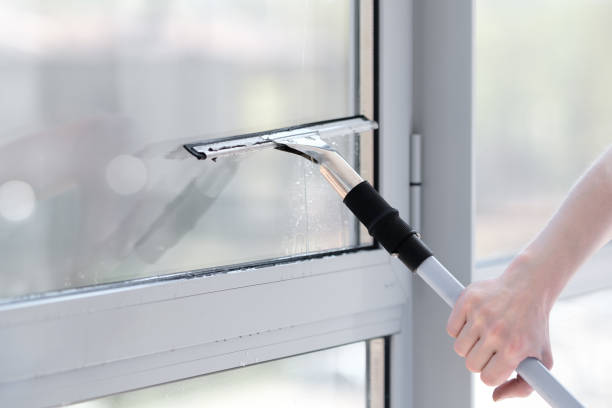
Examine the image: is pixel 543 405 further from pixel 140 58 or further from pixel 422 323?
pixel 140 58

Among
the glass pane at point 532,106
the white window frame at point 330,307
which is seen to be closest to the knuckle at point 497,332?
the white window frame at point 330,307

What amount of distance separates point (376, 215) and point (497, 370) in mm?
166

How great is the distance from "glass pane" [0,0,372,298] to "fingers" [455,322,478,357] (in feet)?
0.73

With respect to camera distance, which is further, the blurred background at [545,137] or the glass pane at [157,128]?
the blurred background at [545,137]

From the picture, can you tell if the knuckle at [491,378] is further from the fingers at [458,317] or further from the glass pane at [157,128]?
the glass pane at [157,128]

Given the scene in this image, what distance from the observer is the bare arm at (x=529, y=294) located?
0.55m

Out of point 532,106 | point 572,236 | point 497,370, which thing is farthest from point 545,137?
point 497,370

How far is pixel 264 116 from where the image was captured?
69 cm

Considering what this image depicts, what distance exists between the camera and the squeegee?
52 centimetres

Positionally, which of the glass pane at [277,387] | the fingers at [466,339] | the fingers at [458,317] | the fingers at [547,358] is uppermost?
the fingers at [458,317]

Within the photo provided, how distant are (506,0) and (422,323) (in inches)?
17.1

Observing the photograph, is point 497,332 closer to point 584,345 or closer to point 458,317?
point 458,317

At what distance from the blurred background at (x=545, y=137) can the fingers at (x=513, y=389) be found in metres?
0.23

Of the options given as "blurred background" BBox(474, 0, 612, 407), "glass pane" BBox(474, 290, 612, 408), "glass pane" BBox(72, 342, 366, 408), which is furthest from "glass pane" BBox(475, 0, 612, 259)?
"glass pane" BBox(72, 342, 366, 408)
